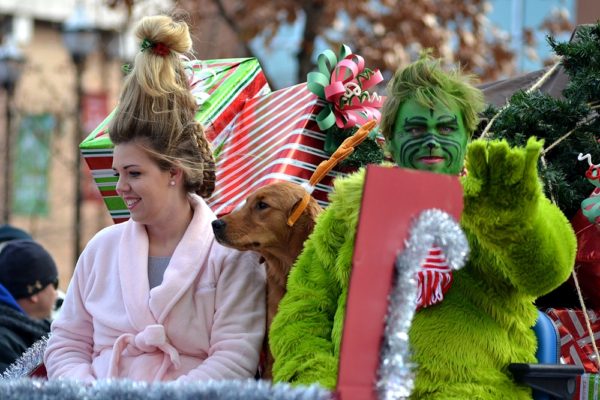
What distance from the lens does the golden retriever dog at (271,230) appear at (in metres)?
3.46

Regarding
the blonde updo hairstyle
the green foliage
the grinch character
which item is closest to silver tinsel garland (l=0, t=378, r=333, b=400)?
the grinch character

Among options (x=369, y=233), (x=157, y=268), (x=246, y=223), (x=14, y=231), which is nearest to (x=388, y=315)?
(x=369, y=233)

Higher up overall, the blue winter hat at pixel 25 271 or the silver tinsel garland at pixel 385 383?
the blue winter hat at pixel 25 271

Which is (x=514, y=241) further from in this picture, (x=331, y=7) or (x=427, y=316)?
(x=331, y=7)

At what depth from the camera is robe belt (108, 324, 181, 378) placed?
134 inches

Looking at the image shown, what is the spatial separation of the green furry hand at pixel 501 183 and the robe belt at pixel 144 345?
102 cm

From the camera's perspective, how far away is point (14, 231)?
7.25 metres

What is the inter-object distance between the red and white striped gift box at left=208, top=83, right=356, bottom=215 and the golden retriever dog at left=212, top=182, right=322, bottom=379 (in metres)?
0.48

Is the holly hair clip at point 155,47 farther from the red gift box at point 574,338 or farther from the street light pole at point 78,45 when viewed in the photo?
the street light pole at point 78,45

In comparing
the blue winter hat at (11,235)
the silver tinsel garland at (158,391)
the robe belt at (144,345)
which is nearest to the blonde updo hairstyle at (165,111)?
the robe belt at (144,345)

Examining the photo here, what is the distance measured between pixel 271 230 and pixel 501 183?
0.80 m

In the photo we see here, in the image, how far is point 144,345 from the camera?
344cm

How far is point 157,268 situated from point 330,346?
0.73 metres

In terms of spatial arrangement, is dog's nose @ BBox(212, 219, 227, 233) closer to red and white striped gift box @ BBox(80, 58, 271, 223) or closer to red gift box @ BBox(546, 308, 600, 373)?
red and white striped gift box @ BBox(80, 58, 271, 223)
